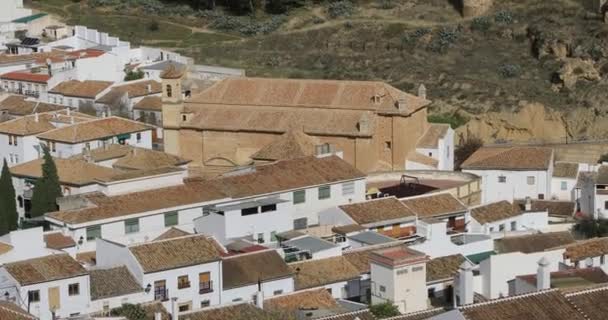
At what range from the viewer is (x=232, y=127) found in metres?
62.2

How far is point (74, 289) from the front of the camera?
139 ft


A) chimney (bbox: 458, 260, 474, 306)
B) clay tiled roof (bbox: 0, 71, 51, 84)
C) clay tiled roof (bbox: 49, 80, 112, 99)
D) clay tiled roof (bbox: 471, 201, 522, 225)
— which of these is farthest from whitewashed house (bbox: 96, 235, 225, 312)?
clay tiled roof (bbox: 0, 71, 51, 84)

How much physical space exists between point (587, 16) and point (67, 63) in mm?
26096

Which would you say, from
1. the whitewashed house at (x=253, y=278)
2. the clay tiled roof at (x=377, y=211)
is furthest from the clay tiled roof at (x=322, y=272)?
the clay tiled roof at (x=377, y=211)

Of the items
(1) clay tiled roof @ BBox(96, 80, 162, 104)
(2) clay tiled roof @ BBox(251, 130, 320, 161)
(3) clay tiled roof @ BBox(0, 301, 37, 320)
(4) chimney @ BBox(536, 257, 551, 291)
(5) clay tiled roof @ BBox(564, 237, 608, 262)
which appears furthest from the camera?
(1) clay tiled roof @ BBox(96, 80, 162, 104)

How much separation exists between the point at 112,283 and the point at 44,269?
187cm

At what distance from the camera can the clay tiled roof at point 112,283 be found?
139 ft

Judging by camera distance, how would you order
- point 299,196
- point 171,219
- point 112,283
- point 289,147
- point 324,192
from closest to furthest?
point 112,283
point 171,219
point 299,196
point 324,192
point 289,147

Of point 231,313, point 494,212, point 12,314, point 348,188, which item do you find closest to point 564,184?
point 494,212

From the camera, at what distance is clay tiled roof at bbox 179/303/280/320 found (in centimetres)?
3844

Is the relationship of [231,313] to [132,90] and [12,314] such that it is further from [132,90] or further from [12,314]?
[132,90]

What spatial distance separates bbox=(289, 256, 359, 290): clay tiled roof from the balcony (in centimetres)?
241

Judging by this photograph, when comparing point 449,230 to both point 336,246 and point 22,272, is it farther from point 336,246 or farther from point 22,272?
point 22,272

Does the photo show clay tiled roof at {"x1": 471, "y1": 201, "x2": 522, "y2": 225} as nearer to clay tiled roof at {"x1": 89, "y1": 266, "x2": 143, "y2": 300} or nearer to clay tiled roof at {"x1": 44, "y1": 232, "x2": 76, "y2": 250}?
clay tiled roof at {"x1": 44, "y1": 232, "x2": 76, "y2": 250}
